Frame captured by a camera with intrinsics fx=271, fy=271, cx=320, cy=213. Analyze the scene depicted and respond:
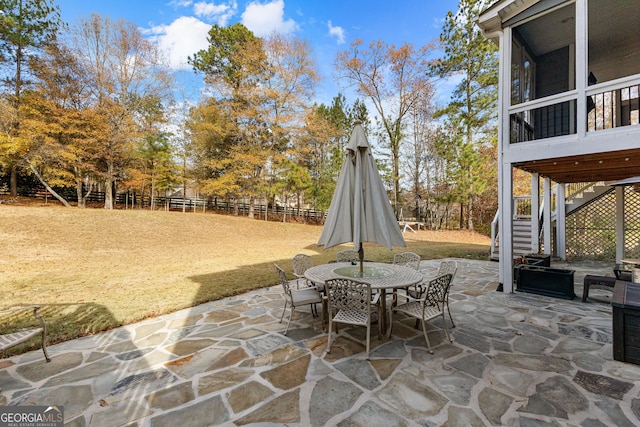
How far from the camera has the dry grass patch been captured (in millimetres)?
4367

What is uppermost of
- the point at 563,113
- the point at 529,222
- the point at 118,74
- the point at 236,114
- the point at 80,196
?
the point at 118,74

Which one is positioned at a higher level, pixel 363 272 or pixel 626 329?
pixel 363 272

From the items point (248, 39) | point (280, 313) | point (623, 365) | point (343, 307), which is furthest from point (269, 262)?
point (248, 39)

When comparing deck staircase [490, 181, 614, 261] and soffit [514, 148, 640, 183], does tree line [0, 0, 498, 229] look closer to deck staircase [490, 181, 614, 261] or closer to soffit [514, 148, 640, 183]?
deck staircase [490, 181, 614, 261]

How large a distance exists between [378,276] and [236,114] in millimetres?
18369

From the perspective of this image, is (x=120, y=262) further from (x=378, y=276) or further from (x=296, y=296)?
(x=378, y=276)

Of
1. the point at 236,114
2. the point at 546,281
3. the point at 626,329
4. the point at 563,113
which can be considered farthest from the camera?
the point at 236,114

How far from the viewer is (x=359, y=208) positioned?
337 centimetres

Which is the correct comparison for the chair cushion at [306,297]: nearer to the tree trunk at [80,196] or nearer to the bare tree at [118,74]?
the bare tree at [118,74]

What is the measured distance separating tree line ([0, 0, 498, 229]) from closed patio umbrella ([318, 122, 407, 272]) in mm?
14470

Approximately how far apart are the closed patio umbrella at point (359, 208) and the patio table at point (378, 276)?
0.38m

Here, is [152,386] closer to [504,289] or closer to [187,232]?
[504,289]

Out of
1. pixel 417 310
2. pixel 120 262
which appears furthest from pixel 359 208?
pixel 120 262

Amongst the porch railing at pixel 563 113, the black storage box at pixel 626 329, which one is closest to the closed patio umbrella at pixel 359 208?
the black storage box at pixel 626 329
